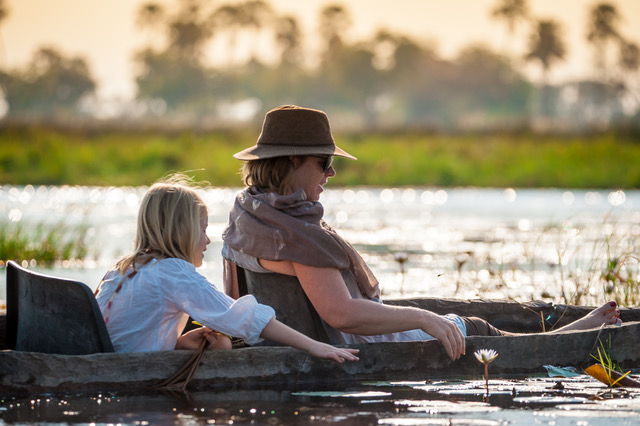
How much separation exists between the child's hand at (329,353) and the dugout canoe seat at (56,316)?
0.92m

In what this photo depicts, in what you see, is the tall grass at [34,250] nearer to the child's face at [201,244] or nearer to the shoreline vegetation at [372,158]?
the child's face at [201,244]

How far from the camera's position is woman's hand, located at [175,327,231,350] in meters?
4.56

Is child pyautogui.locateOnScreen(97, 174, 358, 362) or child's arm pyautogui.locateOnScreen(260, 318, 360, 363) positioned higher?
child pyautogui.locateOnScreen(97, 174, 358, 362)

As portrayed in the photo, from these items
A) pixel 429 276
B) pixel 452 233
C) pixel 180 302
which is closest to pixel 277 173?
pixel 180 302

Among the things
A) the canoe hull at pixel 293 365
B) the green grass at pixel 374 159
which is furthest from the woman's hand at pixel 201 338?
the green grass at pixel 374 159

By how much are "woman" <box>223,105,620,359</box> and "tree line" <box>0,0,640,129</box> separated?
74418 millimetres

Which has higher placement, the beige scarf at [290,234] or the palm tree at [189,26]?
the palm tree at [189,26]

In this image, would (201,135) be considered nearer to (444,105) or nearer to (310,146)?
(310,146)

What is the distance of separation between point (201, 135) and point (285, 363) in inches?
1243

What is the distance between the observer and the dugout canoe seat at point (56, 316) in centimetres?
431

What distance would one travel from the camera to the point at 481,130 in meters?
37.0

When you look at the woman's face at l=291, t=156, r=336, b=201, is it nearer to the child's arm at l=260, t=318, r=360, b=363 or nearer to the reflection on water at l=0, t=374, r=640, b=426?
the child's arm at l=260, t=318, r=360, b=363

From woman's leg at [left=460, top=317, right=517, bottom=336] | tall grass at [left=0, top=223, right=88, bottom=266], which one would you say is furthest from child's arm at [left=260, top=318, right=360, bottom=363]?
tall grass at [left=0, top=223, right=88, bottom=266]

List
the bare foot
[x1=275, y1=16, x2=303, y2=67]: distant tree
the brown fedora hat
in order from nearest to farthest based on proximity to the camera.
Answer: the brown fedora hat, the bare foot, [x1=275, y1=16, x2=303, y2=67]: distant tree
